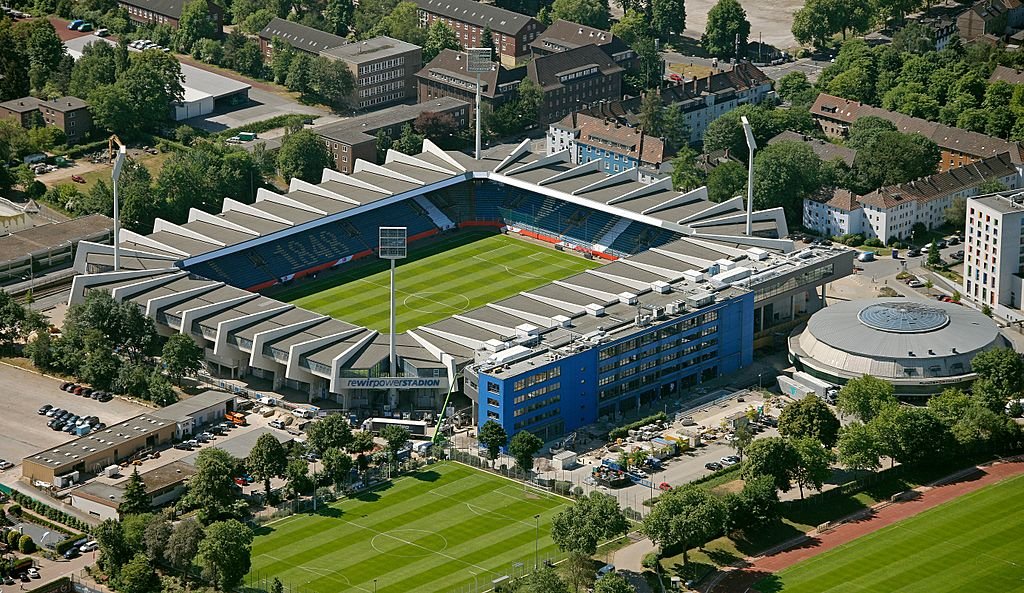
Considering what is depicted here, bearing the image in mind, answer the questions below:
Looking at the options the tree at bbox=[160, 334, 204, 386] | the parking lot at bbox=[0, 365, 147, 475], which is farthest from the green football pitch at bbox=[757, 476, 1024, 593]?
the parking lot at bbox=[0, 365, 147, 475]

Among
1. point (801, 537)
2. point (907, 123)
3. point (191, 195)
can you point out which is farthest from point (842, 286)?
point (191, 195)

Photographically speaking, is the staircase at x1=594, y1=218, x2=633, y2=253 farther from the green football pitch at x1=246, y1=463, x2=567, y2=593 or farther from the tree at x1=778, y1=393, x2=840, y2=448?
the green football pitch at x1=246, y1=463, x2=567, y2=593

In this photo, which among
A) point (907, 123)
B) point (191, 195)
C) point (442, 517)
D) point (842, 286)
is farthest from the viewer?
point (907, 123)

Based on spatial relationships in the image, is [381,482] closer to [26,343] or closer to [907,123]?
[26,343]

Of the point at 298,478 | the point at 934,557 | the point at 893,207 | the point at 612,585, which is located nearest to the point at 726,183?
the point at 893,207

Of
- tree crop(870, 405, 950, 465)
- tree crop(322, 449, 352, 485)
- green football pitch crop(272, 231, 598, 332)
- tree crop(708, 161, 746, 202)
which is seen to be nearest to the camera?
tree crop(322, 449, 352, 485)
